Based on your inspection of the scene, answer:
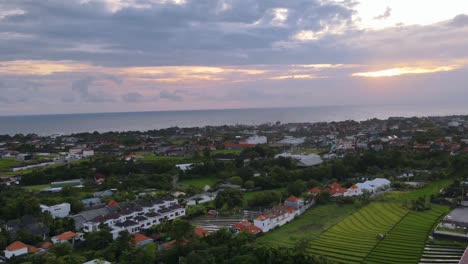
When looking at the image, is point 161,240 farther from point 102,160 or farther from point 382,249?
point 102,160

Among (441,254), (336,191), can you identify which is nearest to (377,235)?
(441,254)

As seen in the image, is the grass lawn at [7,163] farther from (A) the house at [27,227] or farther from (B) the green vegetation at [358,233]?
(B) the green vegetation at [358,233]

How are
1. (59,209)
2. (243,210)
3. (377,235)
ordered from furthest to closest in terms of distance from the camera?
(243,210) → (59,209) → (377,235)

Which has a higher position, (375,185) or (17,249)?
(375,185)

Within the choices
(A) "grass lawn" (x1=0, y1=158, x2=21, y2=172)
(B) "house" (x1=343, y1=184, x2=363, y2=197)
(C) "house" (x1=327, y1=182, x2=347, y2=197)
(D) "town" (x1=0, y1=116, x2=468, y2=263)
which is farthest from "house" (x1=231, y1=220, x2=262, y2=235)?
(A) "grass lawn" (x1=0, y1=158, x2=21, y2=172)

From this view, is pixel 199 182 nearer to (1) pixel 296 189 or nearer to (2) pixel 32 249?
(1) pixel 296 189

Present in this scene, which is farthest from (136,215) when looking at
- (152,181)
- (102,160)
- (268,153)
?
(268,153)

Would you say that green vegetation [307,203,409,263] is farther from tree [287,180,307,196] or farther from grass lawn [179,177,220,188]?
grass lawn [179,177,220,188]

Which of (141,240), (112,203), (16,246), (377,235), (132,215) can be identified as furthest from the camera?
(112,203)
